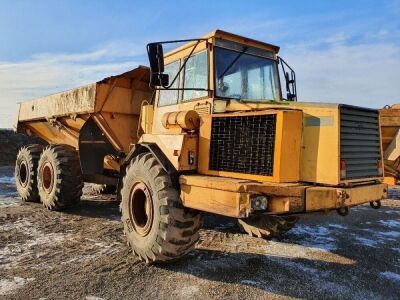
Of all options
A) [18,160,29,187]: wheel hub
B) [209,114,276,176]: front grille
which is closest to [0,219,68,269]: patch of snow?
[209,114,276,176]: front grille

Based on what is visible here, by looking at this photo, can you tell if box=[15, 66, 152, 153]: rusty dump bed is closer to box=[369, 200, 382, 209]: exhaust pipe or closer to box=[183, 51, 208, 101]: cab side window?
box=[183, 51, 208, 101]: cab side window

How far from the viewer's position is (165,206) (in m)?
4.78

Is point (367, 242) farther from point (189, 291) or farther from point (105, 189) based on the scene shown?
point (105, 189)

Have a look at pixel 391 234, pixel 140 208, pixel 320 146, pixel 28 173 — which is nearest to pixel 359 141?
pixel 320 146

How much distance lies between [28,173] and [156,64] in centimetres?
597

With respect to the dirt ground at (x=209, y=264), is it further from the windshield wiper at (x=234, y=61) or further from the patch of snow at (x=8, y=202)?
the windshield wiper at (x=234, y=61)

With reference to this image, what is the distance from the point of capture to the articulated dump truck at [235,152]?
4.30m

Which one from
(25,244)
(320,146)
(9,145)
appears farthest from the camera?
(9,145)

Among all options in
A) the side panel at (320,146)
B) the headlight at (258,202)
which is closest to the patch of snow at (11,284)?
the headlight at (258,202)

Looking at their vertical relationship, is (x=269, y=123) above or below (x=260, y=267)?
above

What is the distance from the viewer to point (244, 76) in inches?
218

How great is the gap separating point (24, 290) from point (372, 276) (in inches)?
152

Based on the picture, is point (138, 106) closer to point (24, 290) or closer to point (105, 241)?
point (105, 241)

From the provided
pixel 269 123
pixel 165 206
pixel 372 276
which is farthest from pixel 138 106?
pixel 372 276
